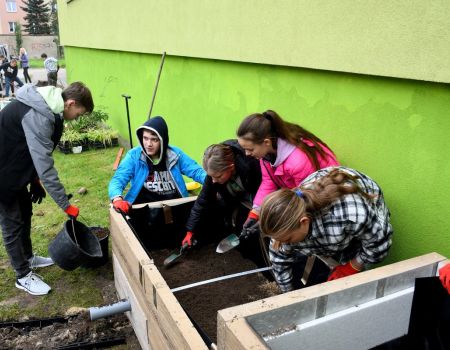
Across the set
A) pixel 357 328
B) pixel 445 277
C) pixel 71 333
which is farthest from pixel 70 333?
pixel 445 277

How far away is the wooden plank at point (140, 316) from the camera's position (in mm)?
2082

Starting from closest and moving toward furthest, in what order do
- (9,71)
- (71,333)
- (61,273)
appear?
(71,333) → (61,273) → (9,71)

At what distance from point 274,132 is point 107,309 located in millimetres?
1487

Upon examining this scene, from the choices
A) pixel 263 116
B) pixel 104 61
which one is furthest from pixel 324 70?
pixel 104 61

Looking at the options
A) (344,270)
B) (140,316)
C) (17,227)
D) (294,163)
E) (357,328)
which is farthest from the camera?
(17,227)

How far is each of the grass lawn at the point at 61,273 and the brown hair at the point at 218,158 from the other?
1.44 meters

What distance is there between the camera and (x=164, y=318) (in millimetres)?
1865

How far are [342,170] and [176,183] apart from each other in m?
1.80

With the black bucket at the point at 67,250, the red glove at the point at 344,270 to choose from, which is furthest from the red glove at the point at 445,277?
the black bucket at the point at 67,250

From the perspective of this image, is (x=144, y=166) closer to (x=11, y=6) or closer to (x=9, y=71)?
(x=9, y=71)

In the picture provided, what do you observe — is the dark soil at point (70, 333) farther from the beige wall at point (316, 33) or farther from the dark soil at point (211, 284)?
the beige wall at point (316, 33)

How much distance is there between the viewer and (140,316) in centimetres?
240

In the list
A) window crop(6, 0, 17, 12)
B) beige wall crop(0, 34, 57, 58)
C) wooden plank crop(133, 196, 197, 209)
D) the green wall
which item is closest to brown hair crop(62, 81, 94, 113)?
wooden plank crop(133, 196, 197, 209)

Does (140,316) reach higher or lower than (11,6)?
lower
